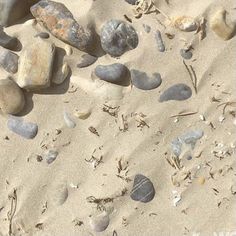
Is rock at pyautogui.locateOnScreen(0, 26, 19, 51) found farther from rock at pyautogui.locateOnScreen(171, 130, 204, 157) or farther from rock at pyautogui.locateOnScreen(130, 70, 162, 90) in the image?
rock at pyautogui.locateOnScreen(171, 130, 204, 157)

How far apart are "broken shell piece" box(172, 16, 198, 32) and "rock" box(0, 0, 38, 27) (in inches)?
26.9

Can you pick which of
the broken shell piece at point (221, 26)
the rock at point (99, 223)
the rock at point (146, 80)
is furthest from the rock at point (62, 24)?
the rock at point (99, 223)

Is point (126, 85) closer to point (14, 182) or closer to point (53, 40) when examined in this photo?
point (53, 40)

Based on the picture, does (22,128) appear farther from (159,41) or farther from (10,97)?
(159,41)

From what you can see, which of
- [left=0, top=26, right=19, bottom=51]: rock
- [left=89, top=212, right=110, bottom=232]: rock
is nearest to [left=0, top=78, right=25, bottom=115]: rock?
[left=0, top=26, right=19, bottom=51]: rock

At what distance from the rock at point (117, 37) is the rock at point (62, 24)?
73mm

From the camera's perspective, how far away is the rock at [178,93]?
2.71m

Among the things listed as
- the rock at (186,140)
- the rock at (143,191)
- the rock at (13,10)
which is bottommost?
the rock at (143,191)

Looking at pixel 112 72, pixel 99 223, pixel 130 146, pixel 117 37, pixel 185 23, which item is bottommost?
pixel 99 223

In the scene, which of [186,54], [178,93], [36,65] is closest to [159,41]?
[186,54]

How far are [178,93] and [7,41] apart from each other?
0.85 meters

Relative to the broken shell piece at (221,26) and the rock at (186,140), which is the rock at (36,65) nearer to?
the rock at (186,140)

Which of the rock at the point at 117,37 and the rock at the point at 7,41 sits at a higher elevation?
the rock at the point at 117,37

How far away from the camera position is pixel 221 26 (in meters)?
2.71
